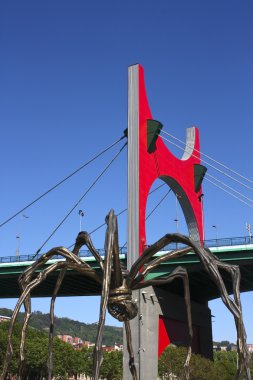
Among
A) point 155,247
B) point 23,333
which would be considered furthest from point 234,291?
point 23,333

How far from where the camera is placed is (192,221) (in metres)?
50.5

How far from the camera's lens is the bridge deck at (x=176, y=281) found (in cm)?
3962

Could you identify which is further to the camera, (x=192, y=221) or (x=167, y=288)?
(x=192, y=221)

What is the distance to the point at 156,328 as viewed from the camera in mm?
38406

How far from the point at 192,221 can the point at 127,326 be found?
39278 mm

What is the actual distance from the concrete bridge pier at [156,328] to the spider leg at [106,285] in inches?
786

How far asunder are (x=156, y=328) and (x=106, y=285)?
102 feet

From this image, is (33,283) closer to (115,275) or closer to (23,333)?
(23,333)

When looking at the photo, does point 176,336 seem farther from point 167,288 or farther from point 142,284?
point 142,284

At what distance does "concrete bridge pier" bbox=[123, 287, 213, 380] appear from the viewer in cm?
3419

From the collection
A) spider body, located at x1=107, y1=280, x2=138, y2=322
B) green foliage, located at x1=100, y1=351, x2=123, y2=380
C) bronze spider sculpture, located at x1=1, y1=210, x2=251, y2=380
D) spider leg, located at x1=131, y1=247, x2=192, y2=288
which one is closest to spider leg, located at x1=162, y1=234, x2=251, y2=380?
bronze spider sculpture, located at x1=1, y1=210, x2=251, y2=380

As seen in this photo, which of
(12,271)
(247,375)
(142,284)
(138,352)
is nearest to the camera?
(247,375)

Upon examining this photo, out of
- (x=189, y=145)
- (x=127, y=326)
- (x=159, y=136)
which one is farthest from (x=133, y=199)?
(x=127, y=326)

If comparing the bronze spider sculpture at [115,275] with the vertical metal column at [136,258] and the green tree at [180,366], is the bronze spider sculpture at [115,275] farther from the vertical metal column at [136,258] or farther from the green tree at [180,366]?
the green tree at [180,366]
